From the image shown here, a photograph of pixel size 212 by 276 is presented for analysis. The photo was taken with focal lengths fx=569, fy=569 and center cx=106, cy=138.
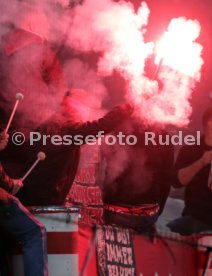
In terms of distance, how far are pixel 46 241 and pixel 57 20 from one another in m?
2.60

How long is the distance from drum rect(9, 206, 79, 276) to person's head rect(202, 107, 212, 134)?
270 centimetres

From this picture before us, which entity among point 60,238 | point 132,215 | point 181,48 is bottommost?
point 60,238

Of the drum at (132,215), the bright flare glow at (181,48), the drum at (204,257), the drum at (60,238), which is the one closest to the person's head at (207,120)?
the bright flare glow at (181,48)

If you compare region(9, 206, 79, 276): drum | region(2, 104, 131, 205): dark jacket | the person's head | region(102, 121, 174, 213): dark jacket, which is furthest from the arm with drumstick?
the person's head

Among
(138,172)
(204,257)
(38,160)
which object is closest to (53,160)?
(38,160)

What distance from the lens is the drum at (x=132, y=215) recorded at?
6.30 metres

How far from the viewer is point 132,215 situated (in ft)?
21.1

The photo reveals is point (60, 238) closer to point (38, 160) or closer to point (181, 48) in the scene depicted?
point (38, 160)

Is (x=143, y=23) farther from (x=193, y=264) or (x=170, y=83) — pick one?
(x=193, y=264)

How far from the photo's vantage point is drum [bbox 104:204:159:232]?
630 centimetres

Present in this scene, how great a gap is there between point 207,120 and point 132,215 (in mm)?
1481

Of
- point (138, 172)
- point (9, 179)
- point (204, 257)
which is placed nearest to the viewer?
point (9, 179)

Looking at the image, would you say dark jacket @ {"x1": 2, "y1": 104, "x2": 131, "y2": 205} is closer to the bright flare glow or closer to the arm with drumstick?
the arm with drumstick

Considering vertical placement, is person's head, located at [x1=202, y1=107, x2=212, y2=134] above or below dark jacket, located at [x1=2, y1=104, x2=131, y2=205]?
above
